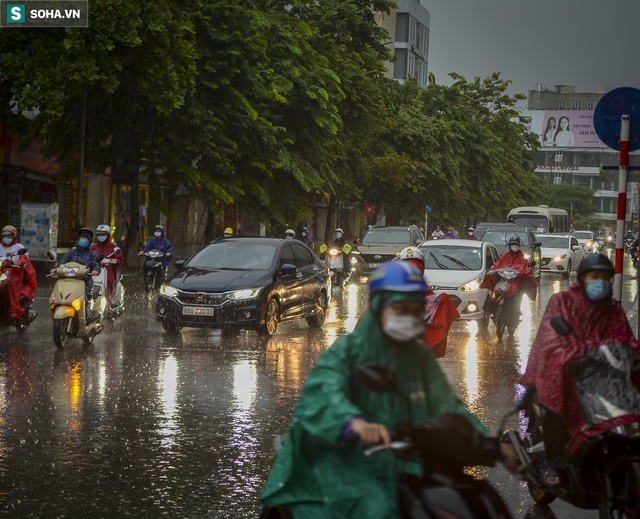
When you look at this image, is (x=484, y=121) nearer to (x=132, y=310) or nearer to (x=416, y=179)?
(x=416, y=179)

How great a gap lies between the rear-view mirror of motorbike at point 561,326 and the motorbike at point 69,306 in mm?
9404

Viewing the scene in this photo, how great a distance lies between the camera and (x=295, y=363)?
1329 cm

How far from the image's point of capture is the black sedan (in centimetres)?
1597

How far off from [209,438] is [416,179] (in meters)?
48.0

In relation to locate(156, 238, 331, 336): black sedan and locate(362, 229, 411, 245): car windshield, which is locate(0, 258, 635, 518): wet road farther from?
locate(362, 229, 411, 245): car windshield

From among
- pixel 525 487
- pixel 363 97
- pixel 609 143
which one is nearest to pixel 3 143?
pixel 363 97

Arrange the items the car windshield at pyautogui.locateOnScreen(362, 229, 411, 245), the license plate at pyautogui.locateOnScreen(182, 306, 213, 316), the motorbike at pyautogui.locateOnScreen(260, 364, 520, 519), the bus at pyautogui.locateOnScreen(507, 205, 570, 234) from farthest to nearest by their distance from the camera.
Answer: the bus at pyautogui.locateOnScreen(507, 205, 570, 234) < the car windshield at pyautogui.locateOnScreen(362, 229, 411, 245) < the license plate at pyautogui.locateOnScreen(182, 306, 213, 316) < the motorbike at pyautogui.locateOnScreen(260, 364, 520, 519)

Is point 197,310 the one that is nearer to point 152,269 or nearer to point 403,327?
point 152,269

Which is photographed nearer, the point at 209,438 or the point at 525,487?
the point at 525,487

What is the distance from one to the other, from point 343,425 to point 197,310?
12.6 m

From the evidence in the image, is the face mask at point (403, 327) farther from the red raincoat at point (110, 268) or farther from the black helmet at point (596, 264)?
the red raincoat at point (110, 268)

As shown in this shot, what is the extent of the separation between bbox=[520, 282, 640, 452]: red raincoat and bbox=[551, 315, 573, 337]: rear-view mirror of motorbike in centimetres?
11

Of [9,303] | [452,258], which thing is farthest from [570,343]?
[452,258]

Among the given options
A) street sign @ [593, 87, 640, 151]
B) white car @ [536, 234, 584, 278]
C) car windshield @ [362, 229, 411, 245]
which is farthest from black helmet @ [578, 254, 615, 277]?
white car @ [536, 234, 584, 278]
